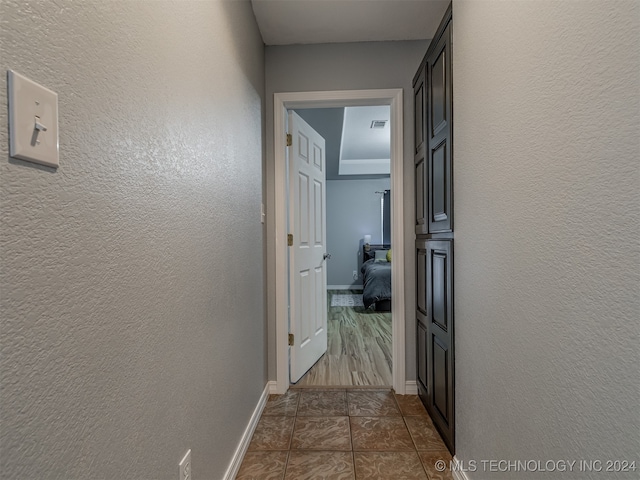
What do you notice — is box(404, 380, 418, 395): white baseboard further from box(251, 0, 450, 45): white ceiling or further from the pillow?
the pillow

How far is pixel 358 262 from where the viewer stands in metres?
7.43

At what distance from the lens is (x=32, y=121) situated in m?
0.51

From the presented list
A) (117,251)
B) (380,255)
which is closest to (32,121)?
(117,251)

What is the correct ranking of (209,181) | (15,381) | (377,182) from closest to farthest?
(15,381) → (209,181) → (377,182)

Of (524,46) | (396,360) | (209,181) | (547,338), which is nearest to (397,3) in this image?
(524,46)

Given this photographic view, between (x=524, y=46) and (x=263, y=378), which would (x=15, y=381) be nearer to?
(x=524, y=46)

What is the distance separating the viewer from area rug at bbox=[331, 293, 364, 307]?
5.86m

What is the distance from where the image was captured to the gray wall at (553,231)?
2.14 feet

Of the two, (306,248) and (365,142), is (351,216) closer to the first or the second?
(365,142)

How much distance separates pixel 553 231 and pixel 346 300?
549cm

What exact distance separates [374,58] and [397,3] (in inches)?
16.5

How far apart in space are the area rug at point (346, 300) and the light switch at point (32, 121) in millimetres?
5420

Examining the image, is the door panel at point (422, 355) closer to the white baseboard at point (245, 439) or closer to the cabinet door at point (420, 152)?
the cabinet door at point (420, 152)

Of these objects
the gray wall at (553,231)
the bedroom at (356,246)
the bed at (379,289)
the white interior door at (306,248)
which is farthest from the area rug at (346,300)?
the gray wall at (553,231)
